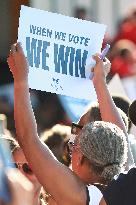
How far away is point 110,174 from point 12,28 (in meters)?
6.72

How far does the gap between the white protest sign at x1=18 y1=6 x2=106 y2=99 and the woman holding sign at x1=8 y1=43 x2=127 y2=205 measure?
0.28 meters

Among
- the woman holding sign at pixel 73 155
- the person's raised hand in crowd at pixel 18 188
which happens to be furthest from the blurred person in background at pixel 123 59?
the person's raised hand in crowd at pixel 18 188

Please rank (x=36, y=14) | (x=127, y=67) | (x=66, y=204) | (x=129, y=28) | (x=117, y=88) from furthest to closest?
1. (x=129, y=28)
2. (x=127, y=67)
3. (x=117, y=88)
4. (x=36, y=14)
5. (x=66, y=204)

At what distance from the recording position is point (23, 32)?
410 cm

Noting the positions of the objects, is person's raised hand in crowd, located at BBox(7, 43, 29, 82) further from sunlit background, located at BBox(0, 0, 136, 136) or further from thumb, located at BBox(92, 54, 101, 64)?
sunlit background, located at BBox(0, 0, 136, 136)

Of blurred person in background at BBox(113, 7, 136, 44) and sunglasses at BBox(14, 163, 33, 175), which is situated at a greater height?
blurred person in background at BBox(113, 7, 136, 44)

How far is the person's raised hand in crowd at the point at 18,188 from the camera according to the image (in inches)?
93.9

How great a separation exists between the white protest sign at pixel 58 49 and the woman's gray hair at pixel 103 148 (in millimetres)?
598

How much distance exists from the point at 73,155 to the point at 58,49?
70 centimetres

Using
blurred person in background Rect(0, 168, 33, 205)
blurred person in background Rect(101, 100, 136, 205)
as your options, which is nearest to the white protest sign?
blurred person in background Rect(101, 100, 136, 205)

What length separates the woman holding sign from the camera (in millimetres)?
3508

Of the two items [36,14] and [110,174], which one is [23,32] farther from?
[110,174]

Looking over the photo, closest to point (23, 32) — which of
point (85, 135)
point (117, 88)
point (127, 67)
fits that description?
point (85, 135)

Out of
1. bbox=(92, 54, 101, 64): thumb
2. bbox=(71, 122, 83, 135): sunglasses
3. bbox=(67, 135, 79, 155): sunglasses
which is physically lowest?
bbox=(67, 135, 79, 155): sunglasses
